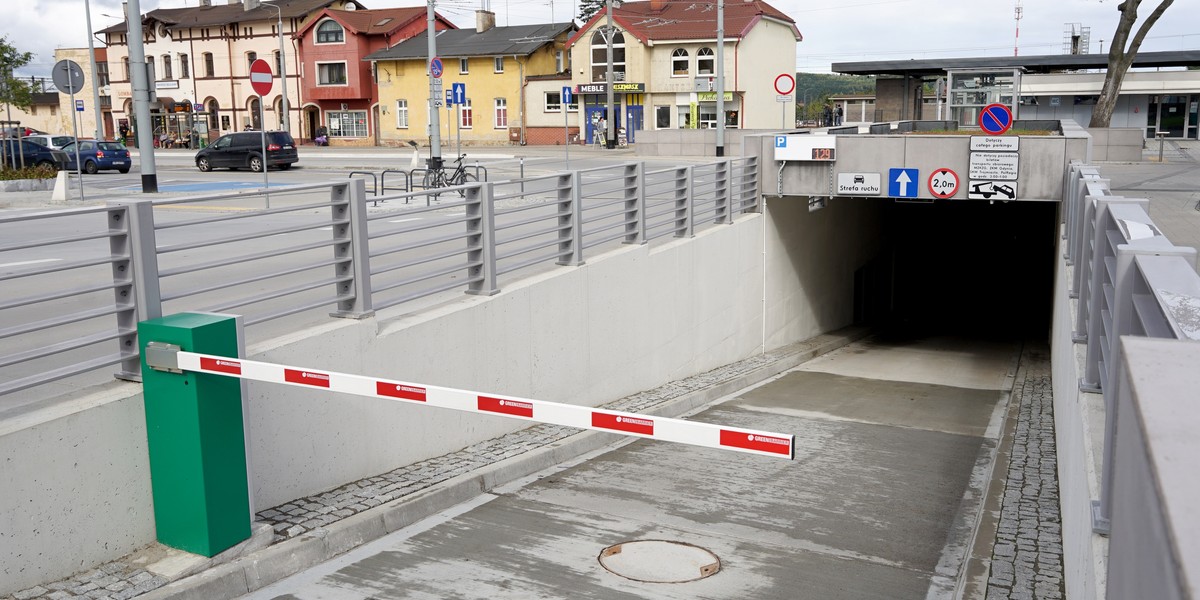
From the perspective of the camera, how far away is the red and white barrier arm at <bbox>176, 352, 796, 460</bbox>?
4785 mm

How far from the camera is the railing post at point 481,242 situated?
30.9 feet

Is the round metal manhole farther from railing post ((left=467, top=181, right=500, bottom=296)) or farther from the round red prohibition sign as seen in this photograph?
the round red prohibition sign

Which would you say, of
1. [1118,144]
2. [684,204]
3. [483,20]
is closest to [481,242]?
[684,204]

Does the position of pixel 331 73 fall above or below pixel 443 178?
above

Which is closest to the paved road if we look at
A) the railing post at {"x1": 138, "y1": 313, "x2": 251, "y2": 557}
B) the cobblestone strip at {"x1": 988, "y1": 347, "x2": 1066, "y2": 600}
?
the cobblestone strip at {"x1": 988, "y1": 347, "x2": 1066, "y2": 600}

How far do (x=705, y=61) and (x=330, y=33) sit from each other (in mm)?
25661

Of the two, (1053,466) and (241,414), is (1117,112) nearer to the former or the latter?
(1053,466)

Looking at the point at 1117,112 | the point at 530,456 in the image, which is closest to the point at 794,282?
the point at 530,456

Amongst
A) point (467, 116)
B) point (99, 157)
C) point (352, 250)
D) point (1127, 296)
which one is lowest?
point (352, 250)

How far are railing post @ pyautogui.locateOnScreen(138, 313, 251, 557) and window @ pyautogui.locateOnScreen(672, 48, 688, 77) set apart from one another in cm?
5584

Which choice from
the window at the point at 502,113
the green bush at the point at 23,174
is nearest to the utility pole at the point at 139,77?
the green bush at the point at 23,174

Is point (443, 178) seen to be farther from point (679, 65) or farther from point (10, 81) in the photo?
point (679, 65)

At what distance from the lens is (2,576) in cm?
536

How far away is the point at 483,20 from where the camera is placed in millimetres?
69500
